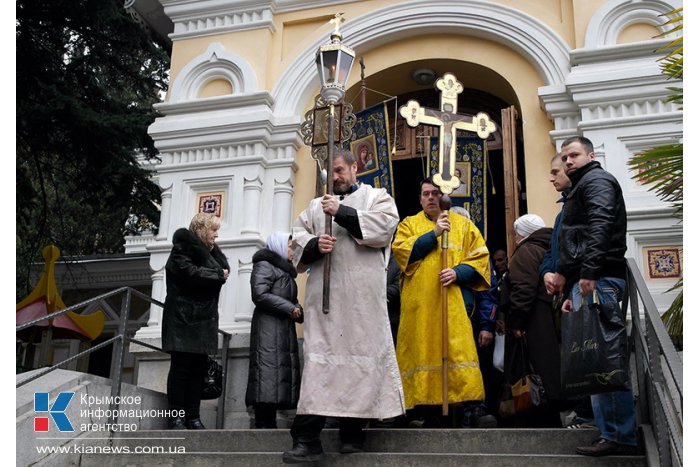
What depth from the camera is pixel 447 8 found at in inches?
320

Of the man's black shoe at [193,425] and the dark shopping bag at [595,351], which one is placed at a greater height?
the dark shopping bag at [595,351]

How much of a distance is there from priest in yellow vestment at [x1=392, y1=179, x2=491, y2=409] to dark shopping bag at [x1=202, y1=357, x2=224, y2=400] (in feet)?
5.02

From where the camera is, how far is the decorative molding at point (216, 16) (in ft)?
28.3

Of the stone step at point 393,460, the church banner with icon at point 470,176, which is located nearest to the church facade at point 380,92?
the church banner with icon at point 470,176

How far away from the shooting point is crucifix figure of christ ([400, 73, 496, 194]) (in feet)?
20.2

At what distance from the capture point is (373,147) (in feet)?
24.5

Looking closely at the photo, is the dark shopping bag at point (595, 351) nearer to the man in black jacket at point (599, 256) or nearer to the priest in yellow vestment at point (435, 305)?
the man in black jacket at point (599, 256)

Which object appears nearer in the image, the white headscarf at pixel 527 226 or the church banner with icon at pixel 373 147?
the white headscarf at pixel 527 226

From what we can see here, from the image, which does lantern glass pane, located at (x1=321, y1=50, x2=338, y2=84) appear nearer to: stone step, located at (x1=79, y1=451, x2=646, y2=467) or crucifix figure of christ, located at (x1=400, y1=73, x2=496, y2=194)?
crucifix figure of christ, located at (x1=400, y1=73, x2=496, y2=194)

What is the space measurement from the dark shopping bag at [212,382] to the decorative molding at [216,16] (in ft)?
13.6

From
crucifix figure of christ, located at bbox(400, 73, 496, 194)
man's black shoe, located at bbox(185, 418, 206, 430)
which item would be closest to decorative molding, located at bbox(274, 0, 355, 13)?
crucifix figure of christ, located at bbox(400, 73, 496, 194)

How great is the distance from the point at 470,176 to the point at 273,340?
2.42 meters

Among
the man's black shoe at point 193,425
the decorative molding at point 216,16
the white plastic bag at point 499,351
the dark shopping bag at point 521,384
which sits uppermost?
the decorative molding at point 216,16

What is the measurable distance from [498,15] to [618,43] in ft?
4.16
